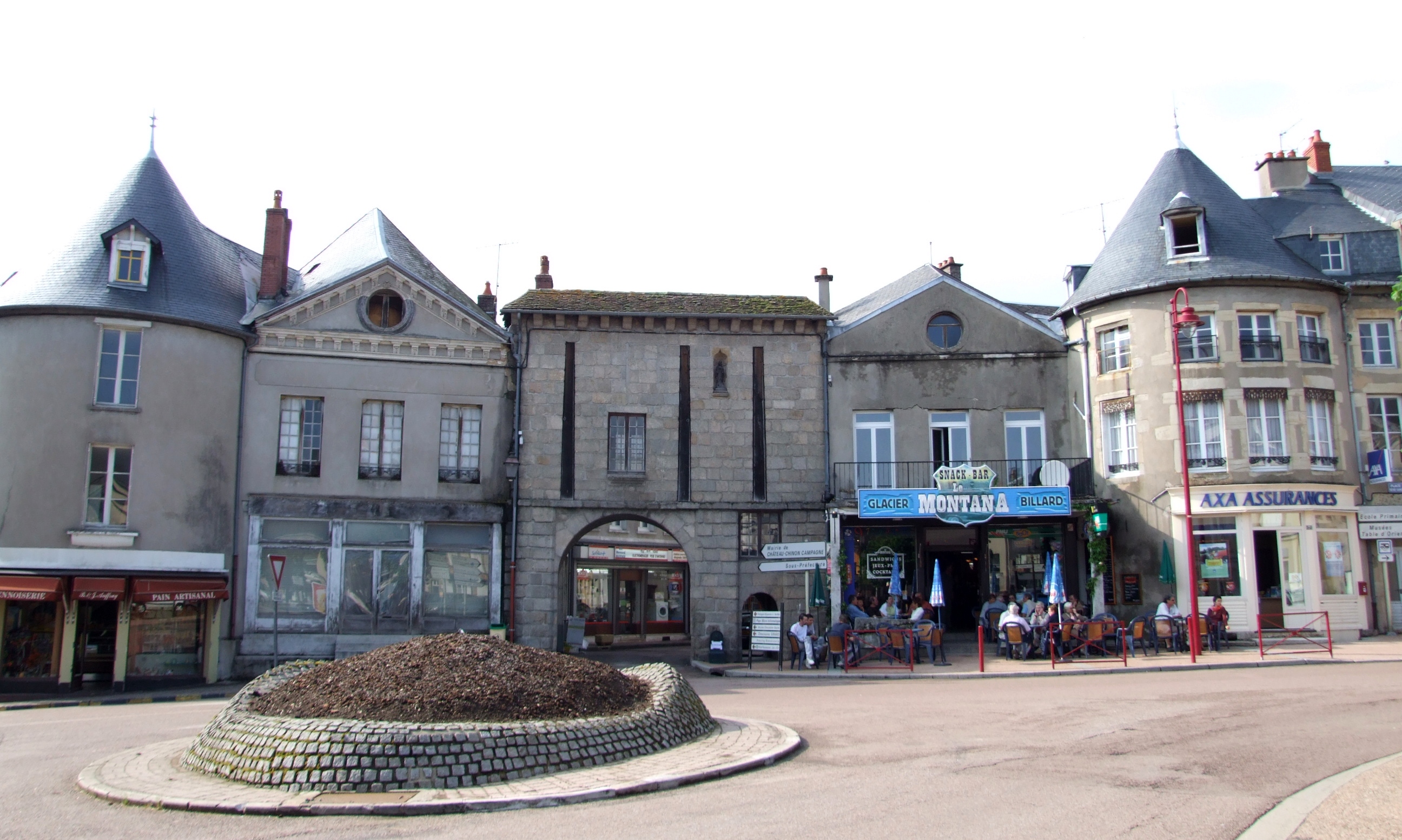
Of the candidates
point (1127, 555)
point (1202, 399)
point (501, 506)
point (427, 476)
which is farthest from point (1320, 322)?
point (427, 476)

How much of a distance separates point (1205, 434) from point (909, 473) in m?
6.81

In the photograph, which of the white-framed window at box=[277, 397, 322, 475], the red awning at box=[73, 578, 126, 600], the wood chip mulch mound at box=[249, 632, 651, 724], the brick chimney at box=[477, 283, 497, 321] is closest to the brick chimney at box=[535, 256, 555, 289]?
the brick chimney at box=[477, 283, 497, 321]

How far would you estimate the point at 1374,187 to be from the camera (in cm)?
2777

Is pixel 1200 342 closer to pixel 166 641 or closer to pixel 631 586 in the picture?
pixel 631 586

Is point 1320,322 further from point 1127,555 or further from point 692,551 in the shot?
point 692,551

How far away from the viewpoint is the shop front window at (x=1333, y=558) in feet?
77.9

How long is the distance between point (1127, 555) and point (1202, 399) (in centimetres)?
400

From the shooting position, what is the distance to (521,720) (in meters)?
10.5

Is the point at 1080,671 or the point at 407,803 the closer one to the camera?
the point at 407,803

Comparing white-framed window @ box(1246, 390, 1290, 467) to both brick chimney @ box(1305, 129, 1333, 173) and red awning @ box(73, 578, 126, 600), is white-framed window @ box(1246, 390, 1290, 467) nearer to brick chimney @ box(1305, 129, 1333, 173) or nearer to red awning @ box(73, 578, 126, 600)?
brick chimney @ box(1305, 129, 1333, 173)

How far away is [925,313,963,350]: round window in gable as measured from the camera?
26969 millimetres

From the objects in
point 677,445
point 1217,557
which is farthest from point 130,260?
point 1217,557

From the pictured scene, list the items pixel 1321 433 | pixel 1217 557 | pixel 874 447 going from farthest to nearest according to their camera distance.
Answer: pixel 874 447 → pixel 1321 433 → pixel 1217 557

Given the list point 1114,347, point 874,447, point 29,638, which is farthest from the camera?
point 874,447
